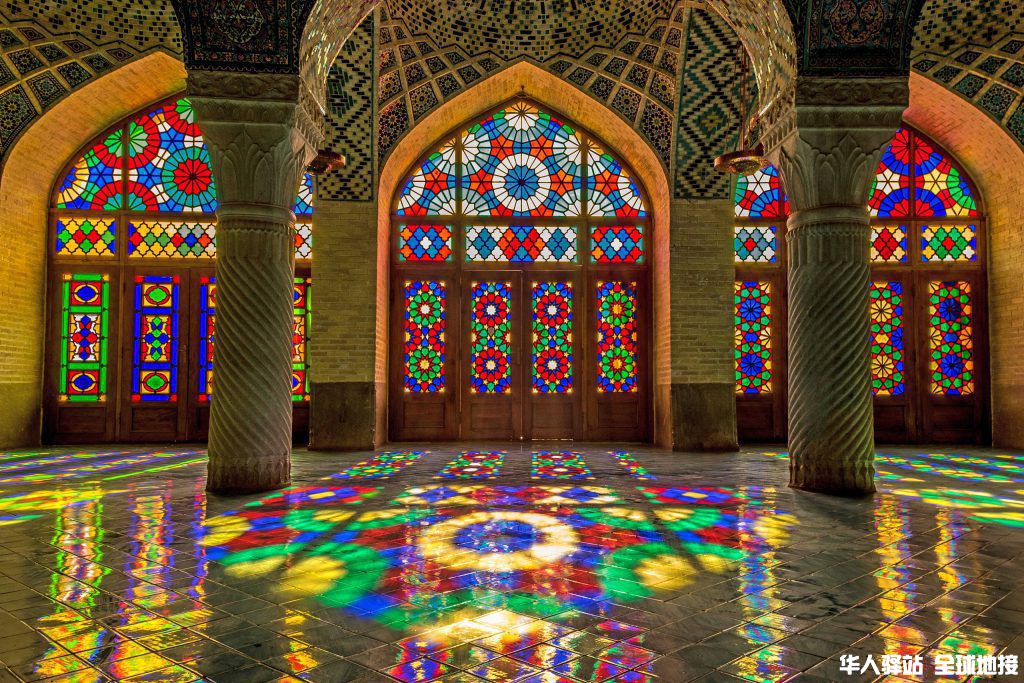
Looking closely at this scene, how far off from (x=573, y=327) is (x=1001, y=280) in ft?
21.1

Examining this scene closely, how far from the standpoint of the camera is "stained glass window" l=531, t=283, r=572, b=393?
11656 millimetres

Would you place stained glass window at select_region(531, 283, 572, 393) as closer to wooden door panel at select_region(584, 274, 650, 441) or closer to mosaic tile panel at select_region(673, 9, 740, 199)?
wooden door panel at select_region(584, 274, 650, 441)

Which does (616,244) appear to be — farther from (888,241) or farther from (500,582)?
(500,582)

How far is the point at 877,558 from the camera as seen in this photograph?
3.93m

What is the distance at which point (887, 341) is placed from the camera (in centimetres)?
1177

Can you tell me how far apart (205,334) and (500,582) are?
9186 mm

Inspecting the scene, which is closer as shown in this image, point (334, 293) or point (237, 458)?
point (237, 458)

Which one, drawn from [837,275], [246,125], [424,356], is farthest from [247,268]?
[424,356]

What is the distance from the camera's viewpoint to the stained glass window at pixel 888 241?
1195 centimetres

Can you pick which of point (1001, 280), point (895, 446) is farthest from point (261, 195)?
point (1001, 280)

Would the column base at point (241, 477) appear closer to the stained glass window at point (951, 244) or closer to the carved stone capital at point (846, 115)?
the carved stone capital at point (846, 115)

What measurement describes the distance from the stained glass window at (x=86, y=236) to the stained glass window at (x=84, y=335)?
0.37 meters

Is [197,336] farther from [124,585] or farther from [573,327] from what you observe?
[124,585]

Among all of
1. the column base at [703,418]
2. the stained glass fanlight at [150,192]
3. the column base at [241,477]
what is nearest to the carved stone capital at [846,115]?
the column base at [703,418]
